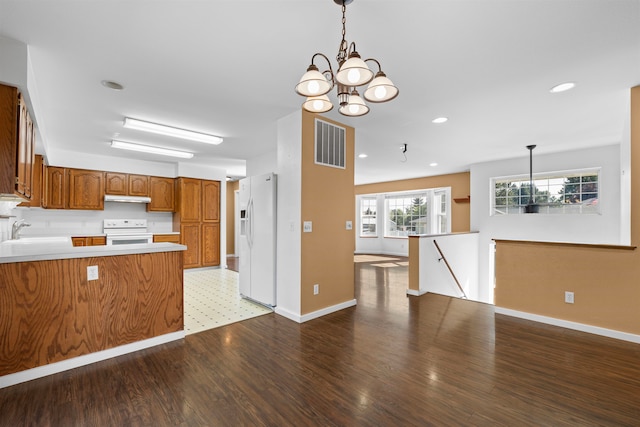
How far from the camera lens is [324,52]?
7.54 feet

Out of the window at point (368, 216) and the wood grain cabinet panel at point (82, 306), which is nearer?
the wood grain cabinet panel at point (82, 306)

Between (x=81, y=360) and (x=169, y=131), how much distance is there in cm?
288

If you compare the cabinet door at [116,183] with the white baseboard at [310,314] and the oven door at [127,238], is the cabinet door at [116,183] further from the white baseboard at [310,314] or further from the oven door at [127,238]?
the white baseboard at [310,314]

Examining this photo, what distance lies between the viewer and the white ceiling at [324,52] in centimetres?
185

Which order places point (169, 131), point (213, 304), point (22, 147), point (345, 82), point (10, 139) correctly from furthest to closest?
point (213, 304) → point (169, 131) → point (22, 147) → point (10, 139) → point (345, 82)

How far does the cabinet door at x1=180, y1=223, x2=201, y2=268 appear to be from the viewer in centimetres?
663

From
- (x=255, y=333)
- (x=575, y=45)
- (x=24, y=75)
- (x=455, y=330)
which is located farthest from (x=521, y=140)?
(x=24, y=75)

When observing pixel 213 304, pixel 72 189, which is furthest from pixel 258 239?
pixel 72 189

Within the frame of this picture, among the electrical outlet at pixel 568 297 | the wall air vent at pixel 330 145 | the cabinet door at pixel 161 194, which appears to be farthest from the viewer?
the cabinet door at pixel 161 194

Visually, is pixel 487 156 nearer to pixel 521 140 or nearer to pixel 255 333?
pixel 521 140

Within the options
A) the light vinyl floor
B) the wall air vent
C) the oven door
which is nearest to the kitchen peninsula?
the light vinyl floor

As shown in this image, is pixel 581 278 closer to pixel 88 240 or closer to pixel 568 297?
pixel 568 297

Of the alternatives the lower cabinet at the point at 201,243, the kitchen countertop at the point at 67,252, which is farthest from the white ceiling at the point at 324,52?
the lower cabinet at the point at 201,243

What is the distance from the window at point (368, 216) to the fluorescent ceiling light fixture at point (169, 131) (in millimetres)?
6594
